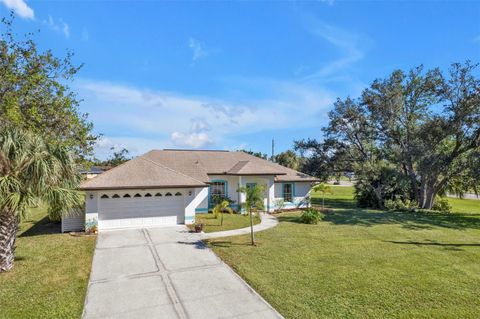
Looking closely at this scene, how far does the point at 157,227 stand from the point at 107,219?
2.71 m

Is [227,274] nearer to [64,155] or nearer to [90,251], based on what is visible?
[90,251]

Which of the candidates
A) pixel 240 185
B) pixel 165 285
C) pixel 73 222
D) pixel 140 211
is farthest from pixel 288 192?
pixel 165 285

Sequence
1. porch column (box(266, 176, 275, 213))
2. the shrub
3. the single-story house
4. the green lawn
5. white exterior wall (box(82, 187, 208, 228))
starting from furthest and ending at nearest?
1. the shrub
2. porch column (box(266, 176, 275, 213))
3. the single-story house
4. white exterior wall (box(82, 187, 208, 228))
5. the green lawn

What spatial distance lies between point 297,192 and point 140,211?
13.5 meters

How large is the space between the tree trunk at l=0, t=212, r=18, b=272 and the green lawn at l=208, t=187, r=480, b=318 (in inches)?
287

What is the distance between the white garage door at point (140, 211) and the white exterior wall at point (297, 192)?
30.7 feet

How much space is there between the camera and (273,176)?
21359mm

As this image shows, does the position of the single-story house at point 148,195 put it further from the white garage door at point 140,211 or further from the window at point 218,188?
the window at point 218,188

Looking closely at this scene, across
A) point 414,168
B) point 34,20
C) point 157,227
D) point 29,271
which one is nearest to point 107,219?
point 157,227

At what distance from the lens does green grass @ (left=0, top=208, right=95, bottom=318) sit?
6.90 m

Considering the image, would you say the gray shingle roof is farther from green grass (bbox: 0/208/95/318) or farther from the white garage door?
green grass (bbox: 0/208/95/318)

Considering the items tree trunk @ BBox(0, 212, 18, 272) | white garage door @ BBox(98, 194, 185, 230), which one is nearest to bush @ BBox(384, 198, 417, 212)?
white garage door @ BBox(98, 194, 185, 230)

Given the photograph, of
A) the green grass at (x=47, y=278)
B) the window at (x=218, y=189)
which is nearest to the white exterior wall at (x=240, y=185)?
the window at (x=218, y=189)

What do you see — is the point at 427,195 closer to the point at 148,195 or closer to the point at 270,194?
the point at 270,194
